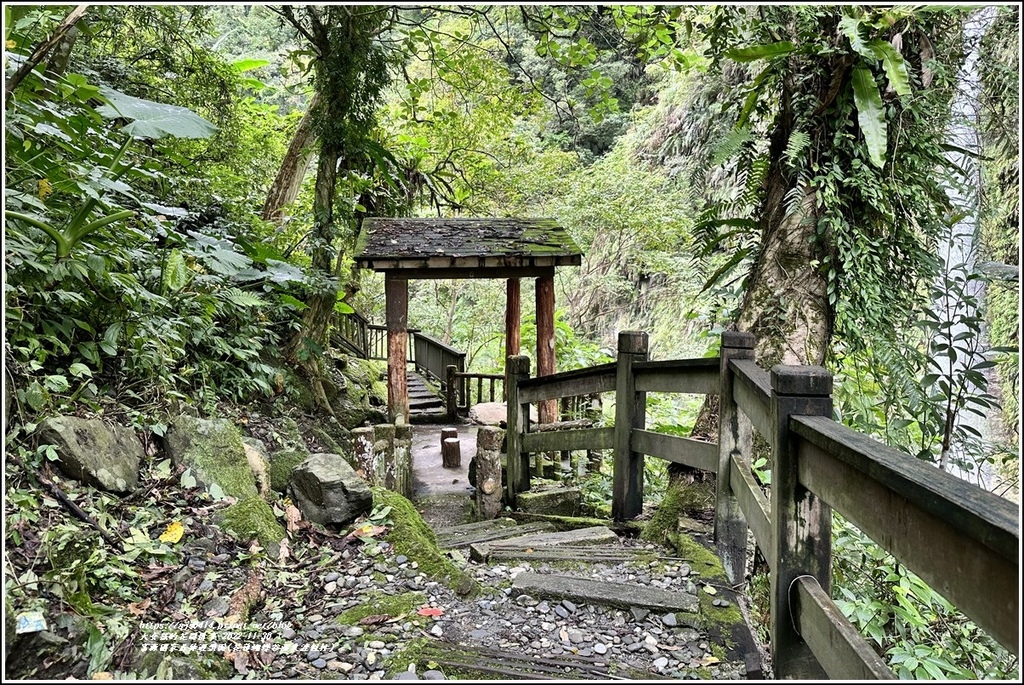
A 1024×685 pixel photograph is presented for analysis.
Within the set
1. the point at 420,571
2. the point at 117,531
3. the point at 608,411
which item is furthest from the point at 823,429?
the point at 608,411

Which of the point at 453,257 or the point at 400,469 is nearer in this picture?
the point at 400,469

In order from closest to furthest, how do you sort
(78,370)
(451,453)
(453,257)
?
(78,370) → (453,257) → (451,453)

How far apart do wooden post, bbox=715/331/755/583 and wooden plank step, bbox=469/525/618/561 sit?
0.88 metres

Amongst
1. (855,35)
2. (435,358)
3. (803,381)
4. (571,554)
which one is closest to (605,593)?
(571,554)

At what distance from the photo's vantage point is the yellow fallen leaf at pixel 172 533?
9.08 feet

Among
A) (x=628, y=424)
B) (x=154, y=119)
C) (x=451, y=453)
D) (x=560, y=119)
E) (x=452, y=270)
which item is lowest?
(x=451, y=453)

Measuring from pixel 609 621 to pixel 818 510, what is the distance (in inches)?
43.2

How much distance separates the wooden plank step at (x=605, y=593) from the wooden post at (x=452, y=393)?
26.7 ft

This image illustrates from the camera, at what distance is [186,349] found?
4.98m

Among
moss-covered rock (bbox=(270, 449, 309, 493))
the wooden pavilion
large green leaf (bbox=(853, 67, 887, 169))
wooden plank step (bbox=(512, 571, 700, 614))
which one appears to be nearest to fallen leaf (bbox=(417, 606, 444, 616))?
wooden plank step (bbox=(512, 571, 700, 614))

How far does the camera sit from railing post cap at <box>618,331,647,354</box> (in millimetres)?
3787

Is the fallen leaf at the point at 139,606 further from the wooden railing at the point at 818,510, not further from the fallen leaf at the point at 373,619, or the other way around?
the wooden railing at the point at 818,510

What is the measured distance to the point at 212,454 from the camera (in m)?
3.63

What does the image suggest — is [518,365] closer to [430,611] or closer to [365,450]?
[365,450]
